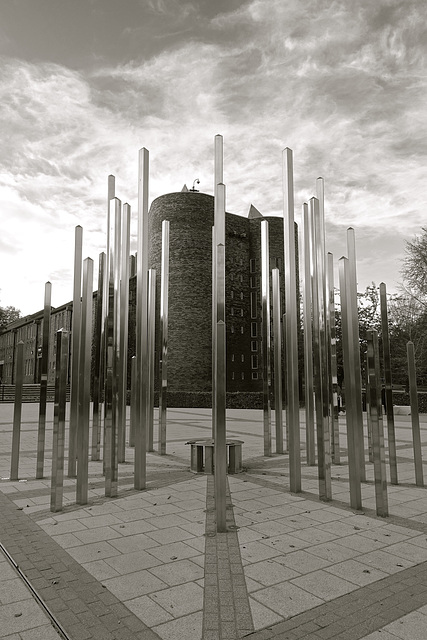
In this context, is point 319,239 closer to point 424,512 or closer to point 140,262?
point 140,262

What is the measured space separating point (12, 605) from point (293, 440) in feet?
11.7

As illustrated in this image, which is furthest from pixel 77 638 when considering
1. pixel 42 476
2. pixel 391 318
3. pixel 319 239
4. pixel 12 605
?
pixel 391 318

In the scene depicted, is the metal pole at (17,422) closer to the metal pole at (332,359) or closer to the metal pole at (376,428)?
the metal pole at (332,359)

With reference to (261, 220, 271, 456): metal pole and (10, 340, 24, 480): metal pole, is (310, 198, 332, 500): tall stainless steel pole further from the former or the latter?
(10, 340, 24, 480): metal pole

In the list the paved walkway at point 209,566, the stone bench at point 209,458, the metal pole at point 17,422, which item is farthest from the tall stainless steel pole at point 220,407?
the metal pole at point 17,422

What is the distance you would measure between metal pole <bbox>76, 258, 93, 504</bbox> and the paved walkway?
1.00 ft

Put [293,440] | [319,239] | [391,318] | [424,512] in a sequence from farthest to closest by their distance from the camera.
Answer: [391,318], [319,239], [293,440], [424,512]

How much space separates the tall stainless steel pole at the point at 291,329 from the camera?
5957 millimetres

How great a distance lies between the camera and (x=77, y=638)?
2516mm

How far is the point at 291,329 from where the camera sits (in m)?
6.27

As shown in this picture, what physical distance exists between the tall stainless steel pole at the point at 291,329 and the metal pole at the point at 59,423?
2635mm

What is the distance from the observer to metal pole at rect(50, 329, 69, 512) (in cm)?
510

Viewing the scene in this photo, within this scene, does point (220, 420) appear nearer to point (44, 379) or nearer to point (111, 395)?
point (111, 395)

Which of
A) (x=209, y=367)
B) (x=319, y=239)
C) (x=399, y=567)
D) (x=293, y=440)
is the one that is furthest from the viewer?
(x=209, y=367)
